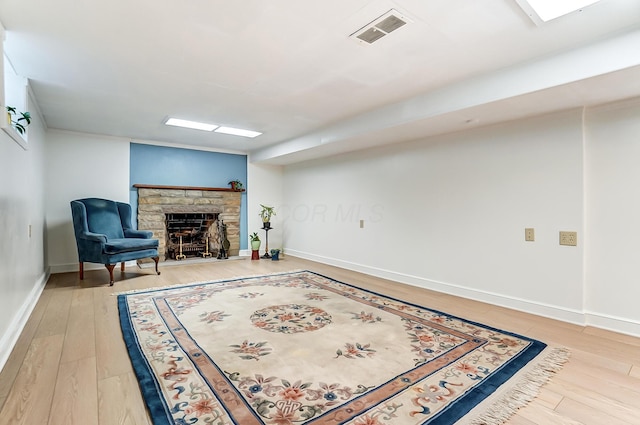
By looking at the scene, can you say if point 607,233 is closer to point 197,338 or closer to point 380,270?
point 380,270

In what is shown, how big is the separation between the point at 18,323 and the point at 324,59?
3215 millimetres

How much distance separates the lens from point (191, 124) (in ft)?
14.5

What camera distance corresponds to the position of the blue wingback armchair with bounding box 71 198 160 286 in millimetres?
3932

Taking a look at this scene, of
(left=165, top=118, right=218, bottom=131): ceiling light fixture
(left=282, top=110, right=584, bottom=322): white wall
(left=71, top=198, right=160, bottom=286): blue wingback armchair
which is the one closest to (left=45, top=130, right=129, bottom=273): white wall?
(left=71, top=198, right=160, bottom=286): blue wingback armchair

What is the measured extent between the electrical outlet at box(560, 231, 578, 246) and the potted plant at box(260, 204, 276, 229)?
15.7 feet

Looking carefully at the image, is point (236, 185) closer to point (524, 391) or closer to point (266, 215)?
point (266, 215)

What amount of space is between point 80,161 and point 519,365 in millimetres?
5987

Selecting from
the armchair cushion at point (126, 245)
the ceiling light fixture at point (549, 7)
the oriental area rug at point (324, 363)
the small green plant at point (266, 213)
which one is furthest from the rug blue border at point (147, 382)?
the small green plant at point (266, 213)

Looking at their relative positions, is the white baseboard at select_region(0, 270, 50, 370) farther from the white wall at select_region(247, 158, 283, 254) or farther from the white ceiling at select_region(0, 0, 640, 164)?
the white wall at select_region(247, 158, 283, 254)

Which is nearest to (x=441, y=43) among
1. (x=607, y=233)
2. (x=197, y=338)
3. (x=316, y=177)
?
(x=607, y=233)

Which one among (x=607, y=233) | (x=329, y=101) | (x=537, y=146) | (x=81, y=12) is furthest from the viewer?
(x=329, y=101)

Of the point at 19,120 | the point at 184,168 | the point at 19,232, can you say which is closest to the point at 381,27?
the point at 19,120

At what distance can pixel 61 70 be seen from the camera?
2.65 meters

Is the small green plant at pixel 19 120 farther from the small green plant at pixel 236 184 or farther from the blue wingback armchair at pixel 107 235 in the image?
the small green plant at pixel 236 184
